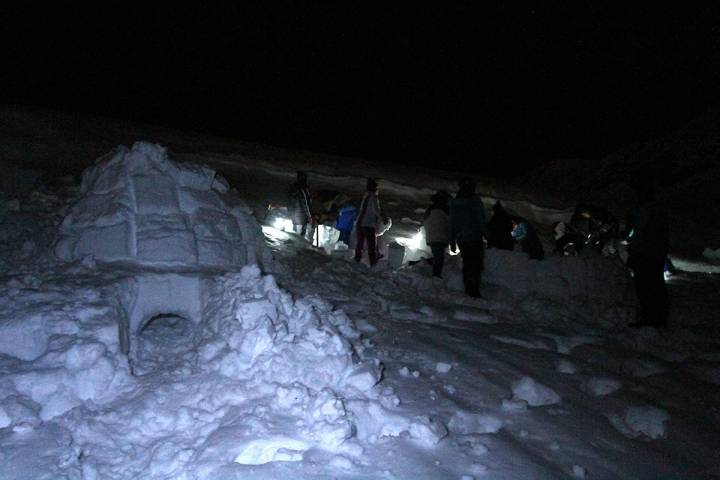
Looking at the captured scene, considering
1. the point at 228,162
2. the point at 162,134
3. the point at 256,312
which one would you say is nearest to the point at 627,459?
the point at 256,312

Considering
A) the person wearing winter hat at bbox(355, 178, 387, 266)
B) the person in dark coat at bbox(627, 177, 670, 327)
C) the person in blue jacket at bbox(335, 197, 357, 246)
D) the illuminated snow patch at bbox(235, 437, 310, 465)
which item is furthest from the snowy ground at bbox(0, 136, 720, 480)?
the person in blue jacket at bbox(335, 197, 357, 246)

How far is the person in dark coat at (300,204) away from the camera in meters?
8.95

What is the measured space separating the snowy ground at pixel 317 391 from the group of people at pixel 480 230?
71 cm

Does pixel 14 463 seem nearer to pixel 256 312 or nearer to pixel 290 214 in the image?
pixel 256 312

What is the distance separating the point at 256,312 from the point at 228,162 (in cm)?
1279

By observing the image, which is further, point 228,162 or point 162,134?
point 162,134

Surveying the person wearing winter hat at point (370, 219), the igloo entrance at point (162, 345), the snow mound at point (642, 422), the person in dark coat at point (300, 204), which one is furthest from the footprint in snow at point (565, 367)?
the person in dark coat at point (300, 204)

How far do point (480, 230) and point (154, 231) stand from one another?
4026mm

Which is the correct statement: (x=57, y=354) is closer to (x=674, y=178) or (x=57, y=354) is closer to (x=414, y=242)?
(x=414, y=242)

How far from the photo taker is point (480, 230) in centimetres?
646

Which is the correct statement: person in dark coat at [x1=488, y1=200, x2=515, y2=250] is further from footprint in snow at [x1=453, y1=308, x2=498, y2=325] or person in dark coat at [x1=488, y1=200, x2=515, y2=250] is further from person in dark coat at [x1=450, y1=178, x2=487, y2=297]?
footprint in snow at [x1=453, y1=308, x2=498, y2=325]

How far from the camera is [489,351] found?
4441mm

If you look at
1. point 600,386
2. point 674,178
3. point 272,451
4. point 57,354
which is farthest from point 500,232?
point 674,178

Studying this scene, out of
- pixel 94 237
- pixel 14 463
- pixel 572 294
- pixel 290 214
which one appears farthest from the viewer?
pixel 290 214
